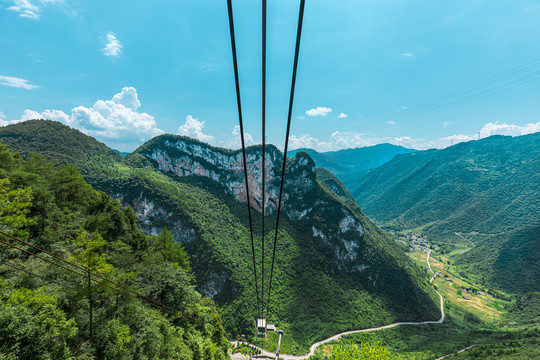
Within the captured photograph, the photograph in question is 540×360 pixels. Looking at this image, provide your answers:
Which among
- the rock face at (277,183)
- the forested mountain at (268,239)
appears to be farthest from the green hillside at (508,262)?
the rock face at (277,183)

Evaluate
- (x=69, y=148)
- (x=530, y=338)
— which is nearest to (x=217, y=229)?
(x=69, y=148)

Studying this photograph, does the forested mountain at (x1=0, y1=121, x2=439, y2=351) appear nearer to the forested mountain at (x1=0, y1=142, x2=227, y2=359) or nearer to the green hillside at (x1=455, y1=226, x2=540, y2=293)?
the forested mountain at (x1=0, y1=142, x2=227, y2=359)

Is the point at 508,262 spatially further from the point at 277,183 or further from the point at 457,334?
the point at 277,183

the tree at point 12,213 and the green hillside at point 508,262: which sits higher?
the tree at point 12,213

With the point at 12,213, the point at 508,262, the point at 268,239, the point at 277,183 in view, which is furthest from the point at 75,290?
the point at 508,262

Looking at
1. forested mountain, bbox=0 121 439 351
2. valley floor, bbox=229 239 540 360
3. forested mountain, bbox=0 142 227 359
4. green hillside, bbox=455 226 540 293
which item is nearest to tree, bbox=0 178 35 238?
forested mountain, bbox=0 142 227 359

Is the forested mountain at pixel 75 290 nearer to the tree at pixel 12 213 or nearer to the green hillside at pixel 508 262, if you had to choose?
the tree at pixel 12 213
